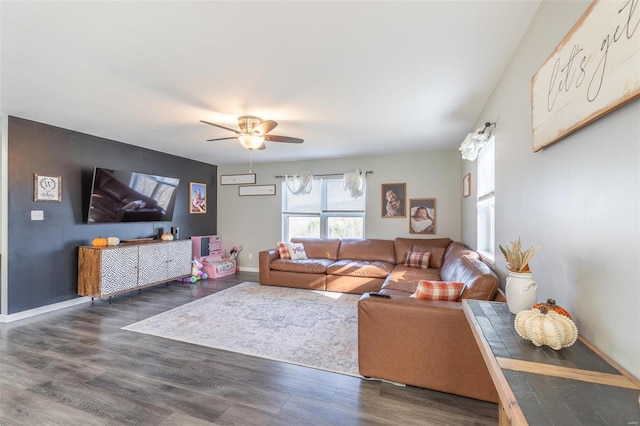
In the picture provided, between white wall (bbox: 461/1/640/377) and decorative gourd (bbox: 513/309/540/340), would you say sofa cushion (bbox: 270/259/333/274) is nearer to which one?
white wall (bbox: 461/1/640/377)

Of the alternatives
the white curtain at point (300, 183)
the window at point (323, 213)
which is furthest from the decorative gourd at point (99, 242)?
the white curtain at point (300, 183)

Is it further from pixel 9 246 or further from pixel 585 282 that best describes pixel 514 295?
pixel 9 246

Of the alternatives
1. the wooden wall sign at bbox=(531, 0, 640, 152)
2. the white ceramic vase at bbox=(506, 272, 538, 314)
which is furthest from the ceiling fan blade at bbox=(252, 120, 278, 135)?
the white ceramic vase at bbox=(506, 272, 538, 314)

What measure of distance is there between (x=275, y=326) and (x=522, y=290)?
2.54 m

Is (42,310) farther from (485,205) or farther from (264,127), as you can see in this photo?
(485,205)

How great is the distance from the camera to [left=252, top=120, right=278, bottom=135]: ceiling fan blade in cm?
292

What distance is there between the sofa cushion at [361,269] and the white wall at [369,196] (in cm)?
90

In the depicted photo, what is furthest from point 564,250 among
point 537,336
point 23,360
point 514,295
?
point 23,360

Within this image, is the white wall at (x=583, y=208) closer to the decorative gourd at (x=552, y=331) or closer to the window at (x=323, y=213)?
the decorative gourd at (x=552, y=331)

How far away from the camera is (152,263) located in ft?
14.6

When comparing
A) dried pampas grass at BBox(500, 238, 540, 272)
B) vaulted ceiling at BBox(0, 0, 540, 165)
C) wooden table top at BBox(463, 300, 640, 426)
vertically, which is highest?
vaulted ceiling at BBox(0, 0, 540, 165)

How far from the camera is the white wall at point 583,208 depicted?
2.88 feet

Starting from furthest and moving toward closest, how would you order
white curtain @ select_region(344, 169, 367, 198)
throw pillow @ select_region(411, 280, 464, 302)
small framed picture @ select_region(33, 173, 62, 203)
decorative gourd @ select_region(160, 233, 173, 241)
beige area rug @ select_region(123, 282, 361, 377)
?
white curtain @ select_region(344, 169, 367, 198) < decorative gourd @ select_region(160, 233, 173, 241) < small framed picture @ select_region(33, 173, 62, 203) < beige area rug @ select_region(123, 282, 361, 377) < throw pillow @ select_region(411, 280, 464, 302)

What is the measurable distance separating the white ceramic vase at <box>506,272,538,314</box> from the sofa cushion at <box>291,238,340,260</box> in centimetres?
394
